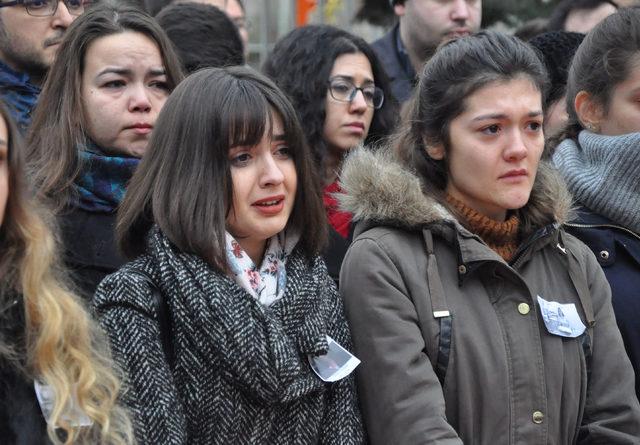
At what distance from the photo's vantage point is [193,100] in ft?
10.5

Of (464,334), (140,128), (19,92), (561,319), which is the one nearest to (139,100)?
(140,128)

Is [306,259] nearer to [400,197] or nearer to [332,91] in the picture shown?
[400,197]

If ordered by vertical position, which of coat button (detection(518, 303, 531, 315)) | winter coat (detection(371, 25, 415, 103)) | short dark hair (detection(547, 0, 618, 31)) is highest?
coat button (detection(518, 303, 531, 315))

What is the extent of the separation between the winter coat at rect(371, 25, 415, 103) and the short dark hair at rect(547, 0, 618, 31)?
0.98m

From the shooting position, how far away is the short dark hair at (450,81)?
358 cm

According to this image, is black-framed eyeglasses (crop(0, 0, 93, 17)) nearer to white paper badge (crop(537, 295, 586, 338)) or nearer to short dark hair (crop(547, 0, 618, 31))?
white paper badge (crop(537, 295, 586, 338))

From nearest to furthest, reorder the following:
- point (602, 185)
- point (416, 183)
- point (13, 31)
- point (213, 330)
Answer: point (213, 330), point (416, 183), point (602, 185), point (13, 31)

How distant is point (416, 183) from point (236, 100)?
64cm

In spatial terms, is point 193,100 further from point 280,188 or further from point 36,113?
point 36,113

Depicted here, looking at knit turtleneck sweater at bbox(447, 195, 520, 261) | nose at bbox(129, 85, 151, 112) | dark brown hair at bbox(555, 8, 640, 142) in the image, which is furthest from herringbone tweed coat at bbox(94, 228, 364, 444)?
dark brown hair at bbox(555, 8, 640, 142)

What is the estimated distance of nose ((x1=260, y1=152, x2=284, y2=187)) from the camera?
3206 mm

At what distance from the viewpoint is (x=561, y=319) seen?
11.2 feet

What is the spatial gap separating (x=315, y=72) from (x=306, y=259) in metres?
1.77

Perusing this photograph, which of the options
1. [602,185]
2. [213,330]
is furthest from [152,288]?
[602,185]
